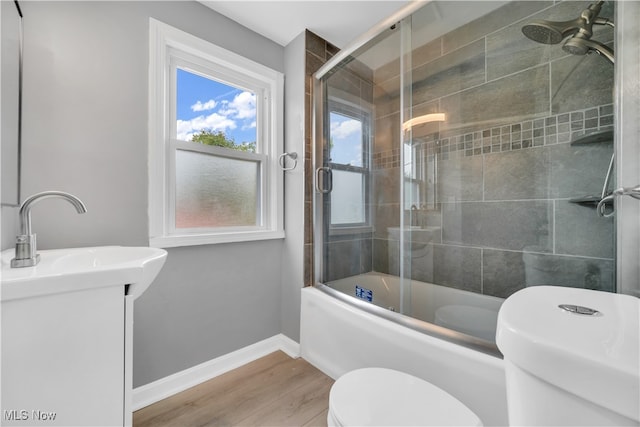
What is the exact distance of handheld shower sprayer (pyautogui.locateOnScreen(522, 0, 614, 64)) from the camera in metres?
1.20

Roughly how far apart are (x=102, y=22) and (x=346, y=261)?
6.56 feet

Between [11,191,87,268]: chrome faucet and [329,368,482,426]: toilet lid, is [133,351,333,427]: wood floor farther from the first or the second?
[11,191,87,268]: chrome faucet

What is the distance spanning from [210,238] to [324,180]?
90 centimetres

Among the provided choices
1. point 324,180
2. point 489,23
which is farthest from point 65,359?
point 489,23

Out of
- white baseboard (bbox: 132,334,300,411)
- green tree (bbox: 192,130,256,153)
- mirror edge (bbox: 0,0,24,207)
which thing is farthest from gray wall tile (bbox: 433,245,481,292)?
mirror edge (bbox: 0,0,24,207)

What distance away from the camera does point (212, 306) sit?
1.69 meters

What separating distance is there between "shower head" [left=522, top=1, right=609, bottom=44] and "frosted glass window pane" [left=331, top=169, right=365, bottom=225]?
4.16ft

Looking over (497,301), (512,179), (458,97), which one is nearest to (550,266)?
(497,301)

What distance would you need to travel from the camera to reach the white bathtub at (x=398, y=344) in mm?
979

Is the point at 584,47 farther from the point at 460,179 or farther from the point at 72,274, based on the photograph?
the point at 72,274

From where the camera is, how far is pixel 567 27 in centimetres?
128

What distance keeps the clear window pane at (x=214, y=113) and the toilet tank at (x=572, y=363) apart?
1.83 metres

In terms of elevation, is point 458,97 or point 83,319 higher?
point 458,97

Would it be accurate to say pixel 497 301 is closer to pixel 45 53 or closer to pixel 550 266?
pixel 550 266
